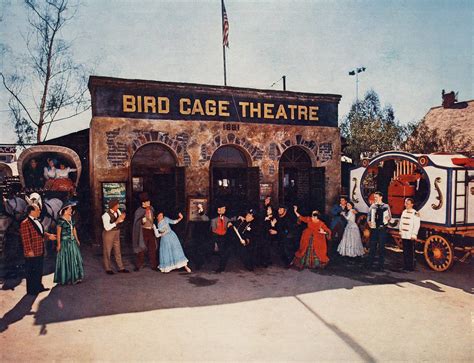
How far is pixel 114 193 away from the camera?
9773 mm

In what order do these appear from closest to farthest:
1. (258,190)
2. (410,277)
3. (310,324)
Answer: (310,324) → (410,277) → (258,190)

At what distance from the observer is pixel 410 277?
7902 millimetres

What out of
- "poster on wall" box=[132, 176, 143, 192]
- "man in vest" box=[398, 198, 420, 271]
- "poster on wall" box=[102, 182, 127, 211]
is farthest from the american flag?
"man in vest" box=[398, 198, 420, 271]

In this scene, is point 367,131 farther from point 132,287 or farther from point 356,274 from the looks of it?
point 132,287

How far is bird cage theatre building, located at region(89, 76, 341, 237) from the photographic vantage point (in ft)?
32.5

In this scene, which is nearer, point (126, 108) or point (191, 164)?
point (126, 108)

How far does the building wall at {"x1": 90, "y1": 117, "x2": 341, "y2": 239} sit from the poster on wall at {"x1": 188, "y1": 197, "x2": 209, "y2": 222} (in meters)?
0.86

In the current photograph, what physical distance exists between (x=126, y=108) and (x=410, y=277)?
28.7 ft

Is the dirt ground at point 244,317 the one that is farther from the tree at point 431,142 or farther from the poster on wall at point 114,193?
the tree at point 431,142

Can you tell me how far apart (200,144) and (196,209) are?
2.26m

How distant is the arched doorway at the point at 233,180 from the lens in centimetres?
1135

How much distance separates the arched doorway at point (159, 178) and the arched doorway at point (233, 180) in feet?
3.80

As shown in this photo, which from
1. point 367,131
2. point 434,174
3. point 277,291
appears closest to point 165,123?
point 277,291

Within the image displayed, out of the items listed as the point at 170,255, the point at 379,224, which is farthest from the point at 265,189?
the point at 170,255
